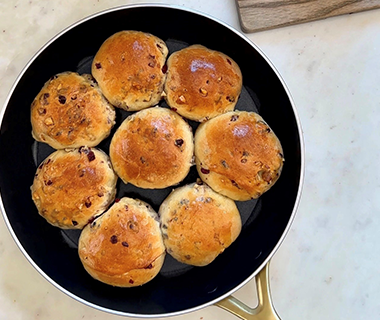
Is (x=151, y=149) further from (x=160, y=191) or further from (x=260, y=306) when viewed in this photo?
(x=260, y=306)

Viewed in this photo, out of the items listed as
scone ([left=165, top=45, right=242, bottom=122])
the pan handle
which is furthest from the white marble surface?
scone ([left=165, top=45, right=242, bottom=122])

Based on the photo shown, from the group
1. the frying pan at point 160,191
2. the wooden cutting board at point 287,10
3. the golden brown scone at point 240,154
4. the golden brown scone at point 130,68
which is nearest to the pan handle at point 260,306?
the frying pan at point 160,191

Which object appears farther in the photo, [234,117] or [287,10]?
[287,10]

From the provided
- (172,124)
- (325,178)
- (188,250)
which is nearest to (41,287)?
(188,250)

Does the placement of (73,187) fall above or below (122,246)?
above

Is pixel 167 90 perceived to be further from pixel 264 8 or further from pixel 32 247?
pixel 32 247

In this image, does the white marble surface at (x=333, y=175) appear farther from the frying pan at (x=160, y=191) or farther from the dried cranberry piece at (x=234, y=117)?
the dried cranberry piece at (x=234, y=117)

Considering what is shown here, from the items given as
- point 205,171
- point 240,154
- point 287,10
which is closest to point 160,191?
point 205,171
